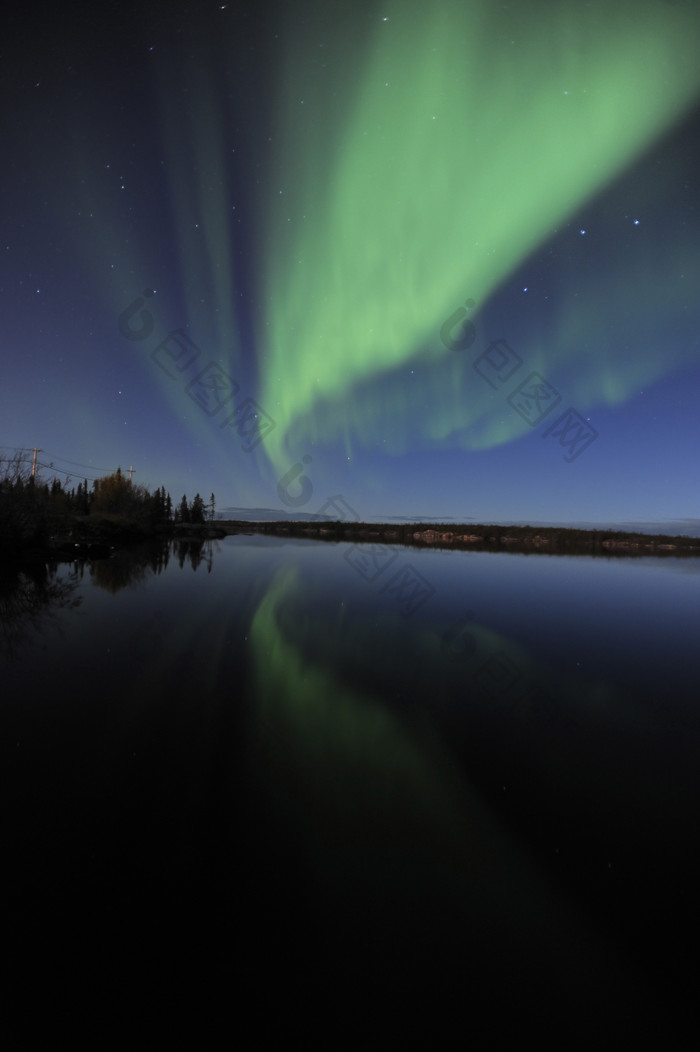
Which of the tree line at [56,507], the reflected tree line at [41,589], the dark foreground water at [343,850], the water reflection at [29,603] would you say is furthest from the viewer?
the tree line at [56,507]

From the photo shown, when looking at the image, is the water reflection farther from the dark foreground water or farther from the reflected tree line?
the dark foreground water

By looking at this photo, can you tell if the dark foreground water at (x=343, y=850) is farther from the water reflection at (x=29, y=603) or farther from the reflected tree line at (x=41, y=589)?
the reflected tree line at (x=41, y=589)

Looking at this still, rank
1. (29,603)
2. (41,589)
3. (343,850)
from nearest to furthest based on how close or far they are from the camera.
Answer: (343,850), (29,603), (41,589)

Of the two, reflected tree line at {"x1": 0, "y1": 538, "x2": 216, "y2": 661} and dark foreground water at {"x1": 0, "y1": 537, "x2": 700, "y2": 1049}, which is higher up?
reflected tree line at {"x1": 0, "y1": 538, "x2": 216, "y2": 661}

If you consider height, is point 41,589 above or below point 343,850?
above

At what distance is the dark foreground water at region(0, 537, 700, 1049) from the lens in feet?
7.39

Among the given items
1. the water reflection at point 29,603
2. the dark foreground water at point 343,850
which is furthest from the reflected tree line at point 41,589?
the dark foreground water at point 343,850

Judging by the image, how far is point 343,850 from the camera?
3.33 m

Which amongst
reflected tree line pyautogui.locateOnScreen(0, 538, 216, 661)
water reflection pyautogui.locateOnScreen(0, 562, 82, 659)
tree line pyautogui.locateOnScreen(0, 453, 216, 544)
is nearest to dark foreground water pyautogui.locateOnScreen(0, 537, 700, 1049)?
water reflection pyautogui.locateOnScreen(0, 562, 82, 659)

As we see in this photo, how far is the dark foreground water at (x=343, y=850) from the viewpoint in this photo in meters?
2.25

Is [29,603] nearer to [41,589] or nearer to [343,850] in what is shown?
[41,589]

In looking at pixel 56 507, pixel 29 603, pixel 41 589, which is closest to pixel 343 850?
pixel 29 603

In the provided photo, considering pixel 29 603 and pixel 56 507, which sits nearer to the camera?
pixel 29 603

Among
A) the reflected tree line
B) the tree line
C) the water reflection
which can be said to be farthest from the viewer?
the tree line
